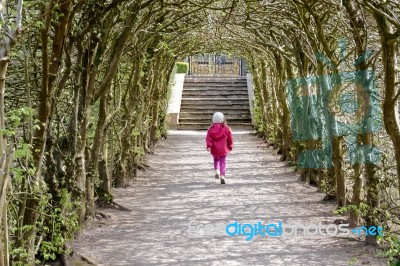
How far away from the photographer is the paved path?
20.8 ft

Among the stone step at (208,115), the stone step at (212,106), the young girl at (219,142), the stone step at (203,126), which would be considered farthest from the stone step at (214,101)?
the young girl at (219,142)

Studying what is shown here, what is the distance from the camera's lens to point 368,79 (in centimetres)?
668

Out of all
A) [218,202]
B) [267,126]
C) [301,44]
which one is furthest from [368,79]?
[267,126]

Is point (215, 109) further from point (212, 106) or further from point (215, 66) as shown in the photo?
point (215, 66)

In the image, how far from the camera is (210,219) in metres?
8.16

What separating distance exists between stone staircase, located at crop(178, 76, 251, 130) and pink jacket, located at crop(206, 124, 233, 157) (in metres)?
12.9

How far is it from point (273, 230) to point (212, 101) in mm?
19377

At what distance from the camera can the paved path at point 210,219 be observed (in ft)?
20.8

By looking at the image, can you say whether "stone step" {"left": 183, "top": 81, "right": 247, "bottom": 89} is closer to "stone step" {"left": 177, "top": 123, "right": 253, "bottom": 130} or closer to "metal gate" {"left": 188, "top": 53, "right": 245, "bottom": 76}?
"stone step" {"left": 177, "top": 123, "right": 253, "bottom": 130}

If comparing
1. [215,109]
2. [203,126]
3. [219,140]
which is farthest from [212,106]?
[219,140]

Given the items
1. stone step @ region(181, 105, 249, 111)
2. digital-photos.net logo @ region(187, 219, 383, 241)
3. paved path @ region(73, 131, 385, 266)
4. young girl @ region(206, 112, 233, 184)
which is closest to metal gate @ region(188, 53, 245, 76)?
stone step @ region(181, 105, 249, 111)

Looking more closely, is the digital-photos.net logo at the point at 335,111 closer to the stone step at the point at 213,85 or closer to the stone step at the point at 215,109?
the stone step at the point at 215,109

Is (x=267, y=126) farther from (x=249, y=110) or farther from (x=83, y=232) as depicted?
(x=83, y=232)

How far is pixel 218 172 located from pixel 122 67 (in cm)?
254
